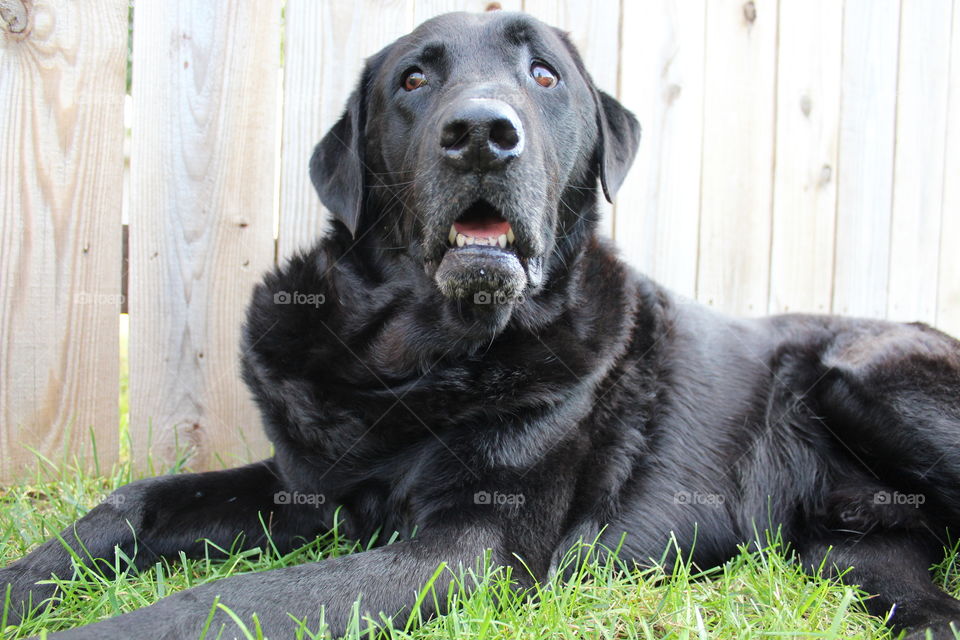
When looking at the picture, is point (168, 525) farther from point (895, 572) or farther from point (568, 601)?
point (895, 572)

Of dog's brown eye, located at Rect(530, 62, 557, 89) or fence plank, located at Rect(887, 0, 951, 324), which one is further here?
fence plank, located at Rect(887, 0, 951, 324)

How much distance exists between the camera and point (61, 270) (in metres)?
2.83

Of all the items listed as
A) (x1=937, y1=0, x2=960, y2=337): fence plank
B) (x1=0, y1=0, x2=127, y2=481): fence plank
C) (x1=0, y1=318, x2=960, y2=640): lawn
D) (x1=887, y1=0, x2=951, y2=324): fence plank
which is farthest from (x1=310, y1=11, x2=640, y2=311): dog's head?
(x1=937, y1=0, x2=960, y2=337): fence plank

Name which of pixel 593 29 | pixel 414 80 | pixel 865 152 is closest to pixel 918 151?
pixel 865 152

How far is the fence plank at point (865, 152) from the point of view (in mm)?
3736

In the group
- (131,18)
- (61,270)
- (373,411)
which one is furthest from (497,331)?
(131,18)

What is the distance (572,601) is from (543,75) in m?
1.58

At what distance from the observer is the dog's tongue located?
2.14 meters

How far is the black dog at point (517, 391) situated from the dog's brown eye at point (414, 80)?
0.4 inches

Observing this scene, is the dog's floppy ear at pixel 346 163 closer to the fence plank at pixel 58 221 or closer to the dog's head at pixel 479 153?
the dog's head at pixel 479 153

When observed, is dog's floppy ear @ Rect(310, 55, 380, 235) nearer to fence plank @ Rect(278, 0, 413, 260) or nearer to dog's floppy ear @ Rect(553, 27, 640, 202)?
fence plank @ Rect(278, 0, 413, 260)

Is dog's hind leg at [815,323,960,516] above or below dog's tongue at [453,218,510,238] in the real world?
below

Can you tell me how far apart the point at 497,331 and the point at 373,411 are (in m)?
0.43

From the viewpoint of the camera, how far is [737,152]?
356cm
